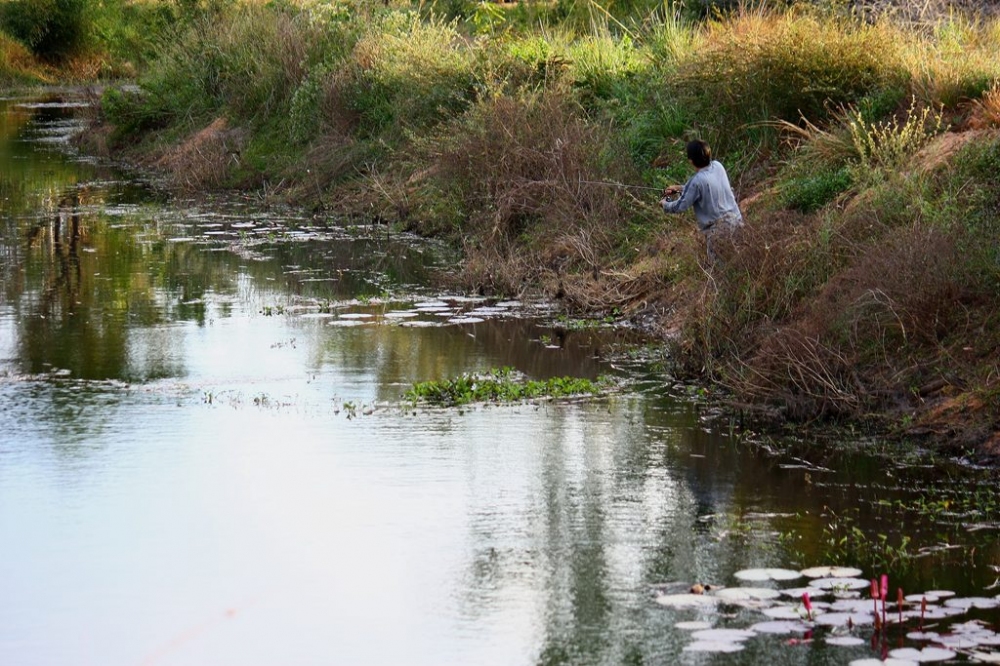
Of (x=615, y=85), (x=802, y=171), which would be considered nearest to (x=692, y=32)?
(x=615, y=85)

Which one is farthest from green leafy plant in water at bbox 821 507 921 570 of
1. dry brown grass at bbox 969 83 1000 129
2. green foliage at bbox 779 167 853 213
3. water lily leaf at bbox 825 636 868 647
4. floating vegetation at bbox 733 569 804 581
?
dry brown grass at bbox 969 83 1000 129

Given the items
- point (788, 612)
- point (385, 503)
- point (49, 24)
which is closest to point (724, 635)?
point (788, 612)

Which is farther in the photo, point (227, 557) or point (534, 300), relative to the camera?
point (534, 300)

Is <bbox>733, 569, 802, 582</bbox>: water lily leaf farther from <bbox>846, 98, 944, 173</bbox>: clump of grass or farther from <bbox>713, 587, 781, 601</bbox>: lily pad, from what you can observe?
<bbox>846, 98, 944, 173</bbox>: clump of grass

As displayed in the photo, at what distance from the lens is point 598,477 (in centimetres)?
1038

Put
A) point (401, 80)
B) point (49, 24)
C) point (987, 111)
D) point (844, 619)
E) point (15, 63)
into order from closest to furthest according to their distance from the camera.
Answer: point (844, 619), point (987, 111), point (401, 80), point (15, 63), point (49, 24)

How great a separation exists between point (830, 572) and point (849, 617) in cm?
73

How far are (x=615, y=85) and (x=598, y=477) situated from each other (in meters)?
13.5

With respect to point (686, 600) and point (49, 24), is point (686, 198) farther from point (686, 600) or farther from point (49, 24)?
point (49, 24)

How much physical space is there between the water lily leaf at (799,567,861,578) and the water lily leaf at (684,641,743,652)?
1101mm

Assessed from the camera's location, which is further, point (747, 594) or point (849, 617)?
point (747, 594)

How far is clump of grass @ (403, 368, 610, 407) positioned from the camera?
496 inches

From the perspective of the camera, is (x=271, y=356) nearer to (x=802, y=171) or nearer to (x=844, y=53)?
(x=802, y=171)

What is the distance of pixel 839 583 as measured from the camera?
26.5 feet
